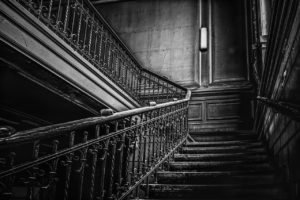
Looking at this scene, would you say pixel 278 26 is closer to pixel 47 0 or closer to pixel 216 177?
pixel 216 177

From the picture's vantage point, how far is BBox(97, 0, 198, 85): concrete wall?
27.1 feet

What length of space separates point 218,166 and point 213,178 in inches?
15.1

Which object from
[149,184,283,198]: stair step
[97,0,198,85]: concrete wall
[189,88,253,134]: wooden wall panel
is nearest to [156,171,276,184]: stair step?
[149,184,283,198]: stair step

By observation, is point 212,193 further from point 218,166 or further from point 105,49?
point 105,49

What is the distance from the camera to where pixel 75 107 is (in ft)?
17.8

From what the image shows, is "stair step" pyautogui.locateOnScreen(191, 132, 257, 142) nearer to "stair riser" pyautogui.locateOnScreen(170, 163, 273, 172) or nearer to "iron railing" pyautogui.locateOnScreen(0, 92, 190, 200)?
"iron railing" pyautogui.locateOnScreen(0, 92, 190, 200)

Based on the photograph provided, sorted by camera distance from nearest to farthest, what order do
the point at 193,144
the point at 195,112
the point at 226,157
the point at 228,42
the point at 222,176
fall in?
the point at 222,176
the point at 226,157
the point at 193,144
the point at 195,112
the point at 228,42

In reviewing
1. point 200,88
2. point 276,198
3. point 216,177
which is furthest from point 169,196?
point 200,88

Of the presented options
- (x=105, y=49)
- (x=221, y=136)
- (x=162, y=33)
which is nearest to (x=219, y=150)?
(x=221, y=136)

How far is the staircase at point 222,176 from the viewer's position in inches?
122

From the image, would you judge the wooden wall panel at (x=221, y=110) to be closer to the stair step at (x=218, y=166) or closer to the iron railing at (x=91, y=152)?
the iron railing at (x=91, y=152)

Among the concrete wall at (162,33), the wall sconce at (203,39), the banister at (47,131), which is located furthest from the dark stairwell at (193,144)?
the concrete wall at (162,33)

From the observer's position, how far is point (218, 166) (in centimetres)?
390

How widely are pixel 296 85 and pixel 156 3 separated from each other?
24.2 ft
